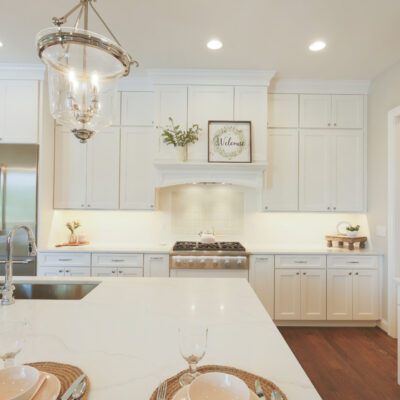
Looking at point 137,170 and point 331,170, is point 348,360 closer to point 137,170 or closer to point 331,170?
point 331,170

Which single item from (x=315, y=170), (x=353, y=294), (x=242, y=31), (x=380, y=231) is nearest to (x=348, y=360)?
(x=353, y=294)

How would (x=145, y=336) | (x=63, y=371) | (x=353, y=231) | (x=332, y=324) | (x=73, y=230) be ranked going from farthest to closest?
(x=73, y=230), (x=353, y=231), (x=332, y=324), (x=145, y=336), (x=63, y=371)

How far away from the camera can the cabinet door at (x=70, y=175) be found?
3.37 m

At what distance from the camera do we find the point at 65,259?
10.2 feet

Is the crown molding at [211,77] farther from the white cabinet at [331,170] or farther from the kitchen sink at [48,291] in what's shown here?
the kitchen sink at [48,291]

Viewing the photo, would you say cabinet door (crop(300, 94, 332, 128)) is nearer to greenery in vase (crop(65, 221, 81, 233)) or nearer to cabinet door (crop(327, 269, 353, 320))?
cabinet door (crop(327, 269, 353, 320))

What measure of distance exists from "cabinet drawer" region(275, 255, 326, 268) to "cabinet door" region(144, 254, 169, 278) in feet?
4.10

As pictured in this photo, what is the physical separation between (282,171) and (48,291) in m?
2.72

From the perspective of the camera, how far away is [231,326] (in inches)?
49.0

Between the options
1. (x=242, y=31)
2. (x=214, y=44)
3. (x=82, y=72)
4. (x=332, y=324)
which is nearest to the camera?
(x=82, y=72)

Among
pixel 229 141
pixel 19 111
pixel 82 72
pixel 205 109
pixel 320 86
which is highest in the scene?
pixel 320 86

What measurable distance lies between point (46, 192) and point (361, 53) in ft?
12.1

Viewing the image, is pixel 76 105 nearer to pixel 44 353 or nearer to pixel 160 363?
pixel 44 353

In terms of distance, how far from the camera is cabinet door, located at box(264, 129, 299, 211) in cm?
338
